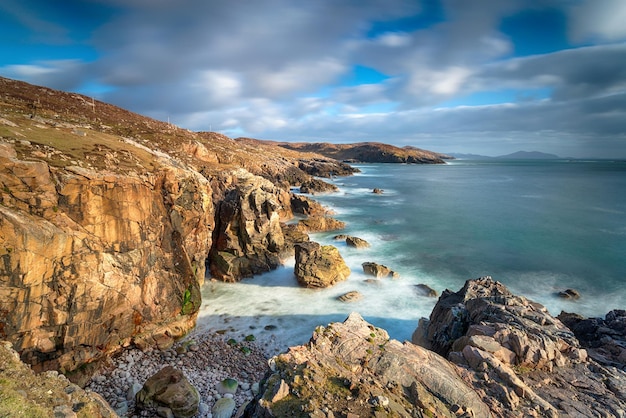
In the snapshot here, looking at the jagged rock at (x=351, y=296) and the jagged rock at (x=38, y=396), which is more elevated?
the jagged rock at (x=38, y=396)

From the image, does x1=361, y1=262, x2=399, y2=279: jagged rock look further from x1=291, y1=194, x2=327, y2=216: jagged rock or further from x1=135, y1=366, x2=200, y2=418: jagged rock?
x1=291, y1=194, x2=327, y2=216: jagged rock

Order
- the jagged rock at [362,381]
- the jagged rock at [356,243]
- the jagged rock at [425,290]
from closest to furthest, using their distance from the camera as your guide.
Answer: the jagged rock at [362,381] → the jagged rock at [425,290] → the jagged rock at [356,243]

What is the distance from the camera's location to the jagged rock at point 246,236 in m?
24.5

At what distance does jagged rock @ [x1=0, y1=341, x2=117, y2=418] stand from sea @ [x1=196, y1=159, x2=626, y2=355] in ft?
33.8

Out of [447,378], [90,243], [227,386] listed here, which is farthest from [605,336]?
[90,243]

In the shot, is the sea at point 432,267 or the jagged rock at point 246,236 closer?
the sea at point 432,267

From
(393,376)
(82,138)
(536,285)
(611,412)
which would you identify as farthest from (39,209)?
(536,285)

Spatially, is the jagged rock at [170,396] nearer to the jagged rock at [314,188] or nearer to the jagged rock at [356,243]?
the jagged rock at [356,243]

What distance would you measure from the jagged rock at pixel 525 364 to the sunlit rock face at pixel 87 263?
13.3m

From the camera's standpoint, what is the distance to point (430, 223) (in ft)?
153

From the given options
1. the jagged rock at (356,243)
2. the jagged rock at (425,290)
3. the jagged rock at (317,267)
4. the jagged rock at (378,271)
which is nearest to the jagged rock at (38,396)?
the jagged rock at (317,267)

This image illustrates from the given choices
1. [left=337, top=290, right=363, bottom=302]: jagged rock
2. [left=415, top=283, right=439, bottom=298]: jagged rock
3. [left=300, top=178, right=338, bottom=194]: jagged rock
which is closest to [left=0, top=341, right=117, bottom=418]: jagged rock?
[left=337, top=290, right=363, bottom=302]: jagged rock

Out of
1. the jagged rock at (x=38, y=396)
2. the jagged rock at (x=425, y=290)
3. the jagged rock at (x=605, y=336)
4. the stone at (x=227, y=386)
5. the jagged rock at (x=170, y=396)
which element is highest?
the jagged rock at (x=38, y=396)

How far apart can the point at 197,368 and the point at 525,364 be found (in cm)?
1268
